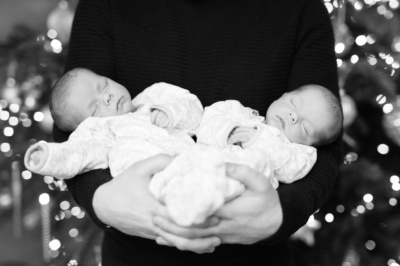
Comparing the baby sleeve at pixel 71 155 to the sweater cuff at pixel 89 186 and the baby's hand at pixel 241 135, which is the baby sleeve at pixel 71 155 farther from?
the baby's hand at pixel 241 135

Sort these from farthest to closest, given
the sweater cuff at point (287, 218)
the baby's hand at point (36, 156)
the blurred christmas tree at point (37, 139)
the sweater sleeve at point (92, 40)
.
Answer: the blurred christmas tree at point (37, 139), the sweater sleeve at point (92, 40), the baby's hand at point (36, 156), the sweater cuff at point (287, 218)

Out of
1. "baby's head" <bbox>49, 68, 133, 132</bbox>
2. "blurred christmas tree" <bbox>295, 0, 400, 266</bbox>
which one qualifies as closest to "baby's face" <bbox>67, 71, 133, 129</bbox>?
"baby's head" <bbox>49, 68, 133, 132</bbox>

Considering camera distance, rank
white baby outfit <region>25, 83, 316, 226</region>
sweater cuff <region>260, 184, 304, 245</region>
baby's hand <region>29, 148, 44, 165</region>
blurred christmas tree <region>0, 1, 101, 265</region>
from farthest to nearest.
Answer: blurred christmas tree <region>0, 1, 101, 265</region> → baby's hand <region>29, 148, 44, 165</region> → sweater cuff <region>260, 184, 304, 245</region> → white baby outfit <region>25, 83, 316, 226</region>

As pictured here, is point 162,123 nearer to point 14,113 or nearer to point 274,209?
point 274,209

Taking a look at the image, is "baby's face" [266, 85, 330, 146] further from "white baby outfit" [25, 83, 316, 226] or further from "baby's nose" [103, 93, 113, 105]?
"baby's nose" [103, 93, 113, 105]

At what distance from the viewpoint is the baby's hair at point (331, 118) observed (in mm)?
1465

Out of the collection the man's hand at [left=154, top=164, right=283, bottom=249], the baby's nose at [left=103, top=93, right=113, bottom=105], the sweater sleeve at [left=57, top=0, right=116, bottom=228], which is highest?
the sweater sleeve at [left=57, top=0, right=116, bottom=228]

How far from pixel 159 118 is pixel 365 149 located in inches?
49.0

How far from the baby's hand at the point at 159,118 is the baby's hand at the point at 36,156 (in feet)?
1.07

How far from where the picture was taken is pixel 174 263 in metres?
1.27

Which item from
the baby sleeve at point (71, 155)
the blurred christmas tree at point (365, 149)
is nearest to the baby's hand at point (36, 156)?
the baby sleeve at point (71, 155)

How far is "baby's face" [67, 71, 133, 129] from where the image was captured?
4.66ft

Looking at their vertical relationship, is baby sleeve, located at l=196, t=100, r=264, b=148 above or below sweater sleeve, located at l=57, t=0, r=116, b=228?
below

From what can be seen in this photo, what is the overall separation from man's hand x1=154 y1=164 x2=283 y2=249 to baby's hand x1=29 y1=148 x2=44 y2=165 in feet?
1.13
